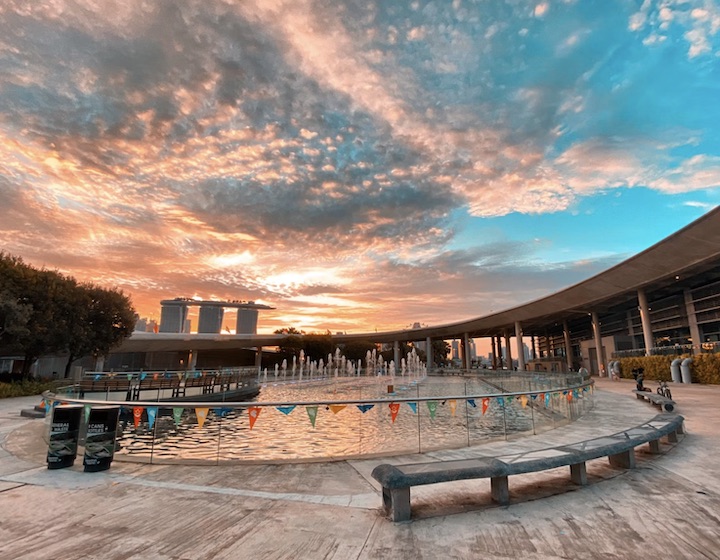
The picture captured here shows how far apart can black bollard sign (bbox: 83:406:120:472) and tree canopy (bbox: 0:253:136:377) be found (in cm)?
2585

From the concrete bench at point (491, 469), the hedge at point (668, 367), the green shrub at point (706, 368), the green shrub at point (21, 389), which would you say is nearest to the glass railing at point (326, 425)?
the concrete bench at point (491, 469)

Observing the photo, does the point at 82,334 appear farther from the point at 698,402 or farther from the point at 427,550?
the point at 698,402

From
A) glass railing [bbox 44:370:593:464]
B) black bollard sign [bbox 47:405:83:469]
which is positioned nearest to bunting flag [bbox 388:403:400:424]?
glass railing [bbox 44:370:593:464]

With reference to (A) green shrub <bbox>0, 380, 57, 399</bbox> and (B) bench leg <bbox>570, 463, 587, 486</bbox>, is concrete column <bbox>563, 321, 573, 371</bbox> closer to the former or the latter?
(B) bench leg <bbox>570, 463, 587, 486</bbox>

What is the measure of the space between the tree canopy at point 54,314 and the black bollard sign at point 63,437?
83.0 ft

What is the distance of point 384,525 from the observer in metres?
4.81

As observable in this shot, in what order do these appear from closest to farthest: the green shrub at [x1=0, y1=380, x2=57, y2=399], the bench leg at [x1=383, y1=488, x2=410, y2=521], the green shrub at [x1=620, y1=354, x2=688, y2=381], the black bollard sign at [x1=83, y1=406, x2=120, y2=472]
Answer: the bench leg at [x1=383, y1=488, x2=410, y2=521]
the black bollard sign at [x1=83, y1=406, x2=120, y2=472]
the green shrub at [x1=0, y1=380, x2=57, y2=399]
the green shrub at [x1=620, y1=354, x2=688, y2=381]

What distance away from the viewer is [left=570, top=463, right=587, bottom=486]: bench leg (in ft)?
20.4

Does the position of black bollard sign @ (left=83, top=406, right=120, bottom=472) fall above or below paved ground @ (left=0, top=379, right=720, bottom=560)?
above

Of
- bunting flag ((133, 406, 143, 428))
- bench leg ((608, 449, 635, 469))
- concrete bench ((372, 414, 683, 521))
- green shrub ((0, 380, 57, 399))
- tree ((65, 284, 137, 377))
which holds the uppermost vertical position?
tree ((65, 284, 137, 377))

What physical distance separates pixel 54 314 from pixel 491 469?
3674 centimetres

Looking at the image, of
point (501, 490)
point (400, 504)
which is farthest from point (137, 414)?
point (501, 490)

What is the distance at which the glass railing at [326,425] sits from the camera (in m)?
8.34

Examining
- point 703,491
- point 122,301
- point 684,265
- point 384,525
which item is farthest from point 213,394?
point 684,265
